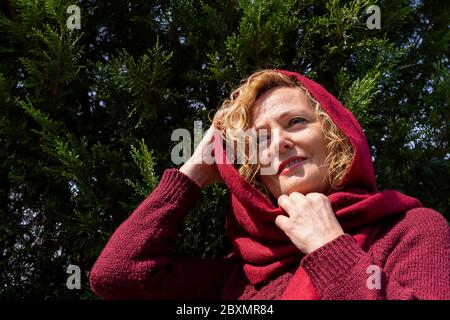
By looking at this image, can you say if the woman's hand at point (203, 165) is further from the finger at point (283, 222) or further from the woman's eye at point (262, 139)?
the finger at point (283, 222)

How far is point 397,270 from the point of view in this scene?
1670 mm

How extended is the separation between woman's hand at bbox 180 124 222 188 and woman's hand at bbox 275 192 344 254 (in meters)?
0.40

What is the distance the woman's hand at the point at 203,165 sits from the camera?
2160mm

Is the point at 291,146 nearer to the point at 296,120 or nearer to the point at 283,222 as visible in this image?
the point at 296,120

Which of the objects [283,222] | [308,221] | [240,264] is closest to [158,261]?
[240,264]

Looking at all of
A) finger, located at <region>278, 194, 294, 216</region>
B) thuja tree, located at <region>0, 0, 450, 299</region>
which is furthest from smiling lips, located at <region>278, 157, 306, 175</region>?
thuja tree, located at <region>0, 0, 450, 299</region>

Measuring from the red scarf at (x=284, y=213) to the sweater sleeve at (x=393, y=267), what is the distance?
0.10m

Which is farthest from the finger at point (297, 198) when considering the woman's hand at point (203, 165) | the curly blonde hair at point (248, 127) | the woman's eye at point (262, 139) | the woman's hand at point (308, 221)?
the woman's hand at point (203, 165)

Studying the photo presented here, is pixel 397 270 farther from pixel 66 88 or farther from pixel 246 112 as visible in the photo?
pixel 66 88

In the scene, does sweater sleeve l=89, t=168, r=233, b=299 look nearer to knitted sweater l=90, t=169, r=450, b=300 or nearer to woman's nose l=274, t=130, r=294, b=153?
knitted sweater l=90, t=169, r=450, b=300

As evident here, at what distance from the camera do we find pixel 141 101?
2545 mm

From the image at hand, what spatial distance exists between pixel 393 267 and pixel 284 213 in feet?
1.40

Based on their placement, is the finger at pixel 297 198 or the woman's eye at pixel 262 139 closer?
the finger at pixel 297 198
